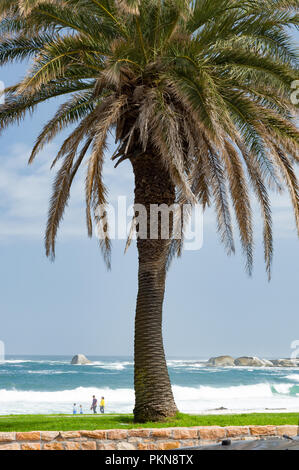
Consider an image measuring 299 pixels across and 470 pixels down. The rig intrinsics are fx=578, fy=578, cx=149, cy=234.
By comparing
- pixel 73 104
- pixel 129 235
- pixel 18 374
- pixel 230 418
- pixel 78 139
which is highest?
pixel 73 104

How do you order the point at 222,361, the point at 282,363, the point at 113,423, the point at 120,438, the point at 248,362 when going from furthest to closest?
the point at 282,363, the point at 222,361, the point at 248,362, the point at 113,423, the point at 120,438

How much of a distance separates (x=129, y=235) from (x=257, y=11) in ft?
19.1

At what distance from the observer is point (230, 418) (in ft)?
40.1

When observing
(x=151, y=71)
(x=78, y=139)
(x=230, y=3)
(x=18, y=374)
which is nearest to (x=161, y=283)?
(x=78, y=139)

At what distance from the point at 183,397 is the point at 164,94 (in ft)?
144

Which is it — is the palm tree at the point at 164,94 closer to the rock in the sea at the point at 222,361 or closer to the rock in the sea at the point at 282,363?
the rock in the sea at the point at 222,361

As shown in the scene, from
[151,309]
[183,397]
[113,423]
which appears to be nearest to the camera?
[113,423]

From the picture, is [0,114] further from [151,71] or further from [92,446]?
[92,446]

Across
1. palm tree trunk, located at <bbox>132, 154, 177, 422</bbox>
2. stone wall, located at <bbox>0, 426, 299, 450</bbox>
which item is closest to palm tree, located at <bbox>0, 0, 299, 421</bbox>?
palm tree trunk, located at <bbox>132, 154, 177, 422</bbox>

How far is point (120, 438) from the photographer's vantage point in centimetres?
989

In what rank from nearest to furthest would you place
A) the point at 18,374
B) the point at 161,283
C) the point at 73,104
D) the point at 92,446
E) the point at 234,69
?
the point at 92,446
the point at 234,69
the point at 161,283
the point at 73,104
the point at 18,374

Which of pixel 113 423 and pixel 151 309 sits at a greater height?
pixel 151 309

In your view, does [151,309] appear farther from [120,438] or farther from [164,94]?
[164,94]

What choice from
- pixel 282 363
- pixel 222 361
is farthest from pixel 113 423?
pixel 282 363
